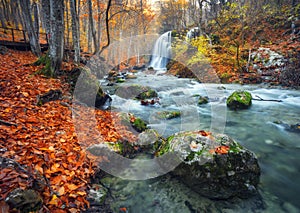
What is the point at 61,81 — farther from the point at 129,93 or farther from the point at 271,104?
the point at 271,104

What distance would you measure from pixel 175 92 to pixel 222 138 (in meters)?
8.93

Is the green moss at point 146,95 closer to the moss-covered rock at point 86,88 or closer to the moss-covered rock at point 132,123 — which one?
the moss-covered rock at point 86,88

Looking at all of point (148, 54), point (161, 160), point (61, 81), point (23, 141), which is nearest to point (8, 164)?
point (23, 141)

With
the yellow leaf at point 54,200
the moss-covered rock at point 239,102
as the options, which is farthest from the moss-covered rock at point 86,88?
the moss-covered rock at point 239,102

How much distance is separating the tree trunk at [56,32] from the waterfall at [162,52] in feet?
69.9

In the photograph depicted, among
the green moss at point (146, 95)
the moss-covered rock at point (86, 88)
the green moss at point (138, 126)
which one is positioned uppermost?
the moss-covered rock at point (86, 88)

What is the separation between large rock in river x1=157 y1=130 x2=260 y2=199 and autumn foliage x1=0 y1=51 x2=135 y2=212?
189 cm

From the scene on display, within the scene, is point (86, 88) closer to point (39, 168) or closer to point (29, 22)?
point (39, 168)

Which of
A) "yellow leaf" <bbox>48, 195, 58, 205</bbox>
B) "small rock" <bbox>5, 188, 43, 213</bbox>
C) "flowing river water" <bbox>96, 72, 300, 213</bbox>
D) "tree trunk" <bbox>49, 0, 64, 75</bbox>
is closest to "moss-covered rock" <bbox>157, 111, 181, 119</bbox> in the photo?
"flowing river water" <bbox>96, 72, 300, 213</bbox>

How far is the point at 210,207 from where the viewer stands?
304 centimetres

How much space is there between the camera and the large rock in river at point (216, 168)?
10.4 feet

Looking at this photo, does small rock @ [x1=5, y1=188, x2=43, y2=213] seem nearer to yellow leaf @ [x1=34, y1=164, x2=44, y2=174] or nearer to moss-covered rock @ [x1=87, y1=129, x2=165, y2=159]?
yellow leaf @ [x1=34, y1=164, x2=44, y2=174]

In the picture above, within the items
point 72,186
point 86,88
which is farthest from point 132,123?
point 72,186

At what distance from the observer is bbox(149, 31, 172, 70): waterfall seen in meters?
28.1
